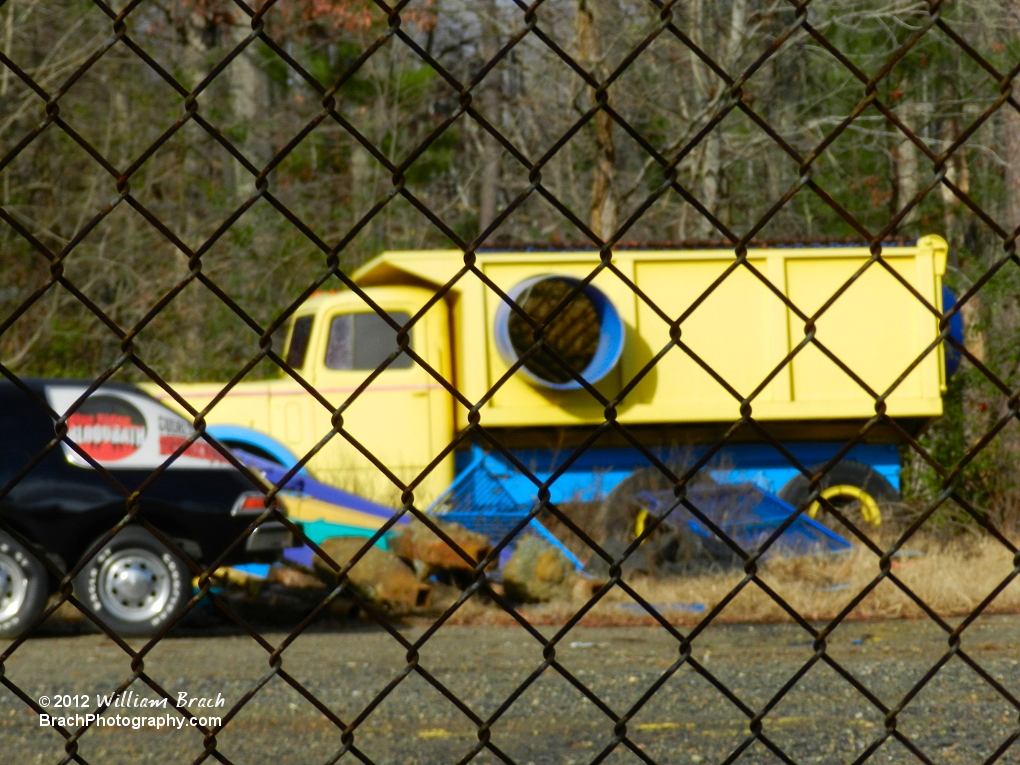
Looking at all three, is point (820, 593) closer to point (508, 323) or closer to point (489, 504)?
point (489, 504)

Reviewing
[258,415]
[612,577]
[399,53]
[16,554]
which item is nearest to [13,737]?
[16,554]

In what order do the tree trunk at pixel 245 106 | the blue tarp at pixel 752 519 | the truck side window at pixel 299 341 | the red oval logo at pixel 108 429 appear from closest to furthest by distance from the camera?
1. the red oval logo at pixel 108 429
2. the blue tarp at pixel 752 519
3. the truck side window at pixel 299 341
4. the tree trunk at pixel 245 106

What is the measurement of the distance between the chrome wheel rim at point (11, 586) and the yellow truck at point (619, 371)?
3058 millimetres

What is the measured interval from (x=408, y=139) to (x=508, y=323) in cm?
894

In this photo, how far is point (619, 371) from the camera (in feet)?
31.8

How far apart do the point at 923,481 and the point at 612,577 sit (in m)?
8.77

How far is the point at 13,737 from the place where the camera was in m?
4.57

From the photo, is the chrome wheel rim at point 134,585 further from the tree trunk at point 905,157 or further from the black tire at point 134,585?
the tree trunk at point 905,157

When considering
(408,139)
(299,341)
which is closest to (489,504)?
(299,341)

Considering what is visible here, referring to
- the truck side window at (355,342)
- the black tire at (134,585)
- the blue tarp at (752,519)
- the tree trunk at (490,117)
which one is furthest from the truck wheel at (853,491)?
the tree trunk at (490,117)

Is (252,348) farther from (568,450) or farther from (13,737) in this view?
(13,737)

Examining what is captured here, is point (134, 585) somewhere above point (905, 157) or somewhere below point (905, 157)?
below

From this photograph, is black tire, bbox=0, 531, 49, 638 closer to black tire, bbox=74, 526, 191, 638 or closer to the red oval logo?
black tire, bbox=74, 526, 191, 638

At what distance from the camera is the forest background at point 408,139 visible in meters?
13.2
